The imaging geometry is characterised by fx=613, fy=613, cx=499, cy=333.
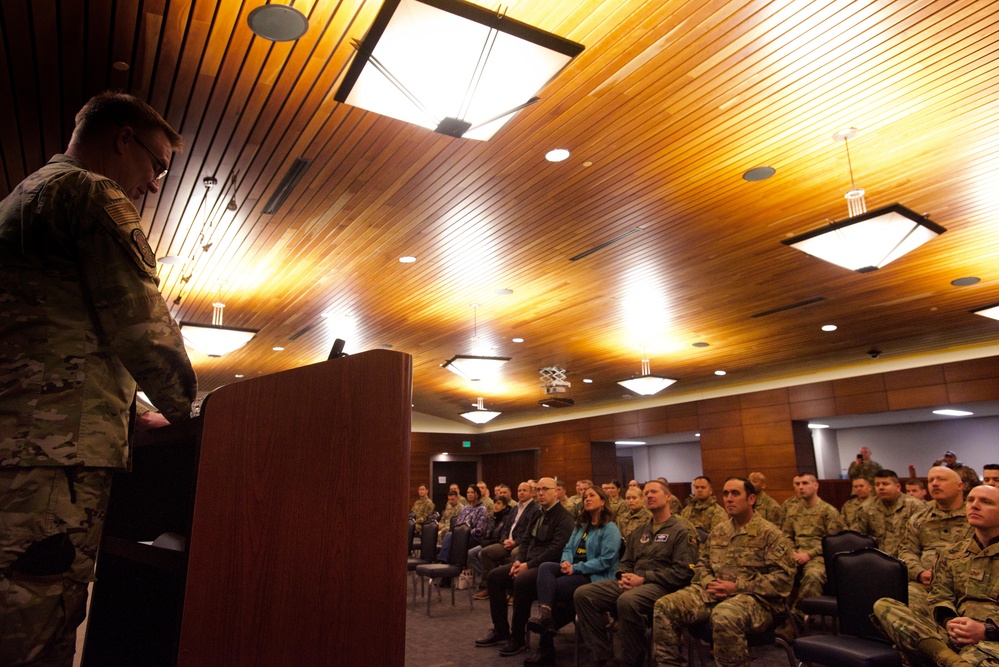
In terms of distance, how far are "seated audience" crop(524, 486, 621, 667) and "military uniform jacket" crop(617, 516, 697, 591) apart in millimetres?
261

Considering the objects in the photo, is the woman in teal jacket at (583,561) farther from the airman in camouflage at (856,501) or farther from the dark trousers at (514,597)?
the airman in camouflage at (856,501)

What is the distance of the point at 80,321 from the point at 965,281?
29.0 ft

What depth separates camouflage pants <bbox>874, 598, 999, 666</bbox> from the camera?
297 centimetres

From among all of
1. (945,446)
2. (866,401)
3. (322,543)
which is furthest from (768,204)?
(945,446)

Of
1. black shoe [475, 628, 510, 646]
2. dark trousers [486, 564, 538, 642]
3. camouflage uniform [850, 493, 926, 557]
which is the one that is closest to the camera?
dark trousers [486, 564, 538, 642]

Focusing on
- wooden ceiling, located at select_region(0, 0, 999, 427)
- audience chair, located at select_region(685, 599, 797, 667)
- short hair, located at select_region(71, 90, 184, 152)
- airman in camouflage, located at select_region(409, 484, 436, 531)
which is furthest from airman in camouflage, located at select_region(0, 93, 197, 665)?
airman in camouflage, located at select_region(409, 484, 436, 531)

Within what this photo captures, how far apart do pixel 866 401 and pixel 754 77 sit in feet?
29.3

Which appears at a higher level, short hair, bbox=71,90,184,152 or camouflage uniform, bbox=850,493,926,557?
short hair, bbox=71,90,184,152

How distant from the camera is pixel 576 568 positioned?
5051 mm

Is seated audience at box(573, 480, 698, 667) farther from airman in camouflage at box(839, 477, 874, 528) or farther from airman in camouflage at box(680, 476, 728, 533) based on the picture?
airman in camouflage at box(839, 477, 874, 528)

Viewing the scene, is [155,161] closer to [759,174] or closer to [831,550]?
[759,174]

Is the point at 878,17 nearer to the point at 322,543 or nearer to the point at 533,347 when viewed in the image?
the point at 322,543

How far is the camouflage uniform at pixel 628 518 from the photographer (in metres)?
5.95

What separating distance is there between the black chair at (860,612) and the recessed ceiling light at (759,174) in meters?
2.90
